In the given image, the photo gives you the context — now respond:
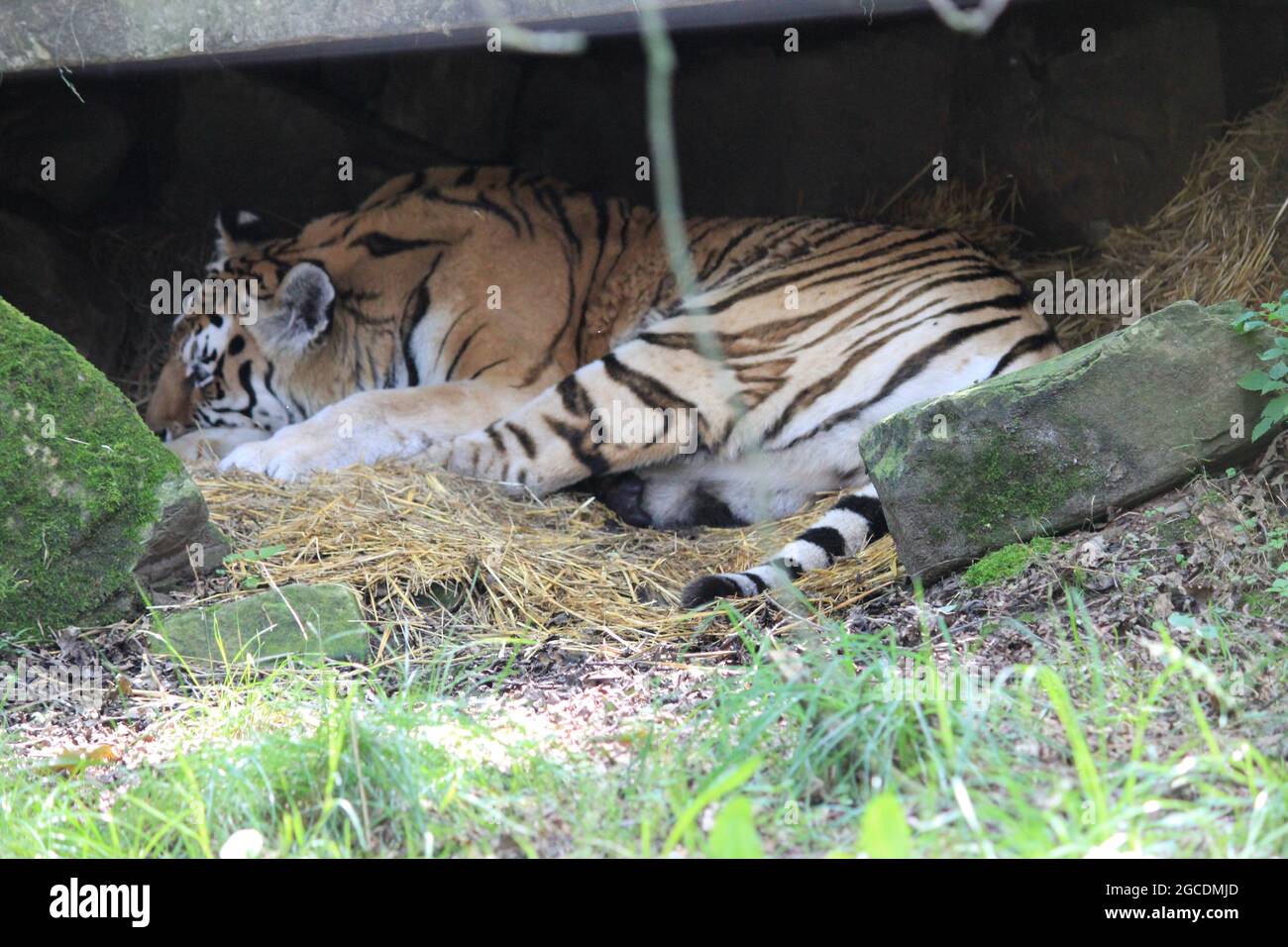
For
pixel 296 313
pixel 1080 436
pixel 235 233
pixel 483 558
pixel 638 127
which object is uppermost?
pixel 638 127

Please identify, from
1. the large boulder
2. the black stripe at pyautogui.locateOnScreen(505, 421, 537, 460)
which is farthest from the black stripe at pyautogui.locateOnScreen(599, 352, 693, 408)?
the large boulder

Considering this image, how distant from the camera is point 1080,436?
3381 millimetres

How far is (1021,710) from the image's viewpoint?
8.11 feet

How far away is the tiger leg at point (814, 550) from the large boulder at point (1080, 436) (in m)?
0.48

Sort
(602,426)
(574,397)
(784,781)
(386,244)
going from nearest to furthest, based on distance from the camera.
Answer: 1. (784,781)
2. (602,426)
3. (574,397)
4. (386,244)

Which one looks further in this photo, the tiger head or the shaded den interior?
the tiger head

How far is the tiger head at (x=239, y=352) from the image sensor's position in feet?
18.7

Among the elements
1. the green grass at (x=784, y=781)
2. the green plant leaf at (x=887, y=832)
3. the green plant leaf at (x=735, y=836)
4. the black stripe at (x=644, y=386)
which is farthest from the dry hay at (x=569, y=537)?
the green plant leaf at (x=887, y=832)

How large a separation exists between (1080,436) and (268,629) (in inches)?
85.8

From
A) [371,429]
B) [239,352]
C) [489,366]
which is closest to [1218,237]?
[489,366]

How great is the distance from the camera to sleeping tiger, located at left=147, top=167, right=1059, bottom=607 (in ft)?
15.1

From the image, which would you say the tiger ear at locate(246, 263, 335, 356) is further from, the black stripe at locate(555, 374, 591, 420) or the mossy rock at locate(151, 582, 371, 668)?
the mossy rock at locate(151, 582, 371, 668)

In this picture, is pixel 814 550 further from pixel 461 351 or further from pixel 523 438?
pixel 461 351

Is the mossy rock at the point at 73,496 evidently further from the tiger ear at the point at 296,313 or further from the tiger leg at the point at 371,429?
the tiger ear at the point at 296,313
